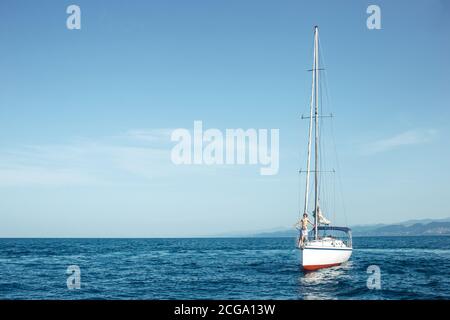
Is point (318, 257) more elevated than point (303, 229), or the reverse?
point (303, 229)

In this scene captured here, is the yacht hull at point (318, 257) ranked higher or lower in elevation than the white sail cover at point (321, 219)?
lower

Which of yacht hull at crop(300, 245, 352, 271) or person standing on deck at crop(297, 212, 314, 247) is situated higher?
person standing on deck at crop(297, 212, 314, 247)

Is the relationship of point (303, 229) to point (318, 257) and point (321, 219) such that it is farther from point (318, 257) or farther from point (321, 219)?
point (321, 219)

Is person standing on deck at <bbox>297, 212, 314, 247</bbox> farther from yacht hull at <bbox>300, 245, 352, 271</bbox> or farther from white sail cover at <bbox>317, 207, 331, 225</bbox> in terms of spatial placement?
white sail cover at <bbox>317, 207, 331, 225</bbox>

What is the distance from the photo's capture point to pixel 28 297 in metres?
29.3

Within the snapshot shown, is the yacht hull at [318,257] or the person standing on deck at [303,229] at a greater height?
the person standing on deck at [303,229]

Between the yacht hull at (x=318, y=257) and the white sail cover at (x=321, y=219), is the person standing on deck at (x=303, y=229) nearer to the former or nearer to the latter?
the yacht hull at (x=318, y=257)

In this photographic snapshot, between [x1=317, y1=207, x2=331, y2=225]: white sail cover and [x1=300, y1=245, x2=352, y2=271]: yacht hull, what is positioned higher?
[x1=317, y1=207, x2=331, y2=225]: white sail cover

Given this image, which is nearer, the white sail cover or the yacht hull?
the yacht hull

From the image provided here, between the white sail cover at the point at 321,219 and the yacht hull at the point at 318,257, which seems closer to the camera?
the yacht hull at the point at 318,257

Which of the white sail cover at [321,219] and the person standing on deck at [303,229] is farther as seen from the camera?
the white sail cover at [321,219]
